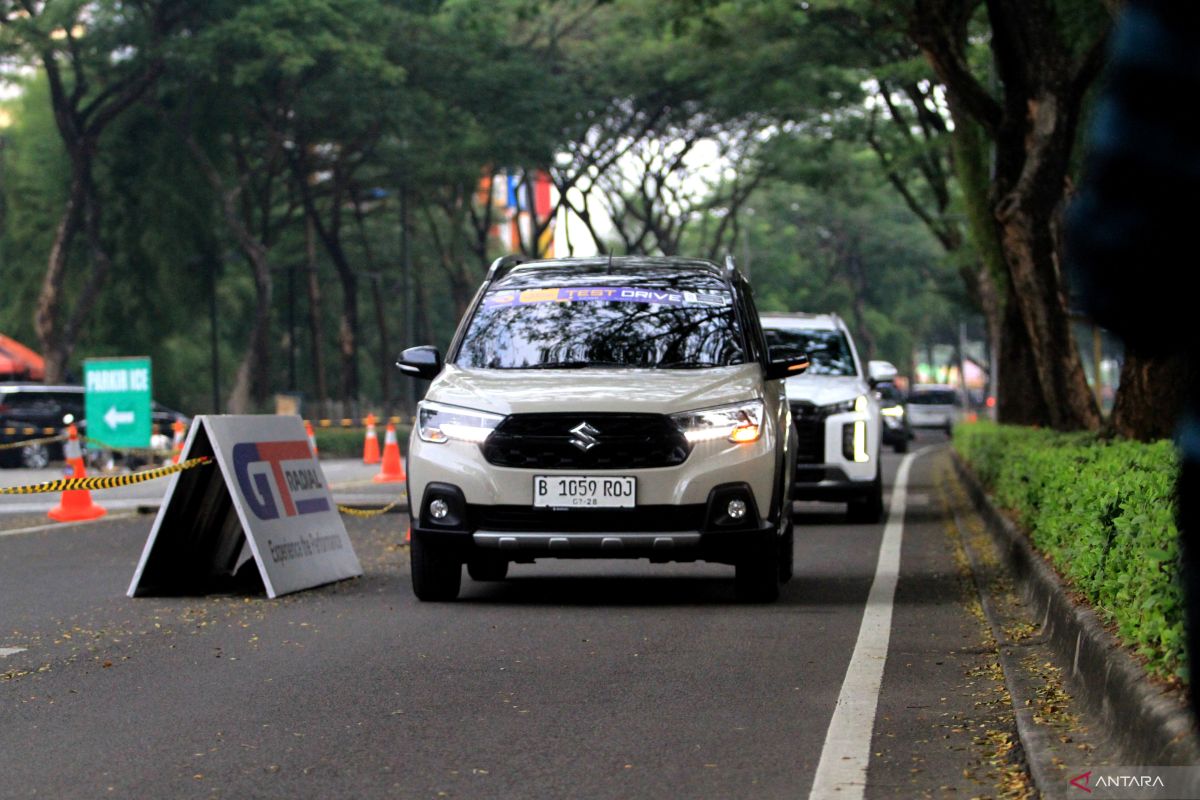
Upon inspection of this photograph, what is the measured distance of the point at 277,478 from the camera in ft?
37.9

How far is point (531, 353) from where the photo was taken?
10.9 meters

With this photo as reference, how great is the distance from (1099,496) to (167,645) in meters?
4.19

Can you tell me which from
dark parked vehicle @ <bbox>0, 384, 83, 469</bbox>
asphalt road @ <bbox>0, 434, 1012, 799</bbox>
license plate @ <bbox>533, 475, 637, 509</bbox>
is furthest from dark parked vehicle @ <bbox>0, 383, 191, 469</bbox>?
license plate @ <bbox>533, 475, 637, 509</bbox>

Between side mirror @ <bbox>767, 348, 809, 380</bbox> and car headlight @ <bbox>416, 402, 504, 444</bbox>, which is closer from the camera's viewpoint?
car headlight @ <bbox>416, 402, 504, 444</bbox>

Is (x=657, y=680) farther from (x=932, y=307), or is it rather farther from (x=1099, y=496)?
(x=932, y=307)

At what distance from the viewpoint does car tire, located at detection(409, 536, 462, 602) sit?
10.3 m

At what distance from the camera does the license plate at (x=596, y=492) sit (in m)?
9.83

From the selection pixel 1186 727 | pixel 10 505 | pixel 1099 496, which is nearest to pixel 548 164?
pixel 10 505

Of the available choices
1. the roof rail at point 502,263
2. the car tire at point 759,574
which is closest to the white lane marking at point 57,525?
the roof rail at point 502,263

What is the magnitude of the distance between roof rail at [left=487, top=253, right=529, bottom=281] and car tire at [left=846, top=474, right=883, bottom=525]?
601 centimetres

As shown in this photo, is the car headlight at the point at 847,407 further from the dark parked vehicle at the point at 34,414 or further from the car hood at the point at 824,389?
the dark parked vehicle at the point at 34,414

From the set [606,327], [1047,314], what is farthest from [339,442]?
[606,327]

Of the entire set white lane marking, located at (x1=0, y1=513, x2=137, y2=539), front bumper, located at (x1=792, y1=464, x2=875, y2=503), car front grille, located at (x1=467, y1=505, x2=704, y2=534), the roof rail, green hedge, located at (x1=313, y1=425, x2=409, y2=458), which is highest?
the roof rail

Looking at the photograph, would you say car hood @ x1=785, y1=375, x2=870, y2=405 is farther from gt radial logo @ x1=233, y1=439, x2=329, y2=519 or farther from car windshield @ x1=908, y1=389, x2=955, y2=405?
car windshield @ x1=908, y1=389, x2=955, y2=405
